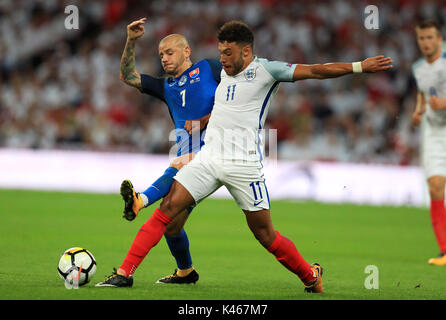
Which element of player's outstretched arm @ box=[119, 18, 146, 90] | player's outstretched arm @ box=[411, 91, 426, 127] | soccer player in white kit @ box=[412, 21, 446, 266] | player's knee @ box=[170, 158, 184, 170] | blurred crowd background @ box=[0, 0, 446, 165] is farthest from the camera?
blurred crowd background @ box=[0, 0, 446, 165]

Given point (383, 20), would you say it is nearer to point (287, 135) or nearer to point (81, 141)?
point (287, 135)

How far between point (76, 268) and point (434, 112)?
5162 mm

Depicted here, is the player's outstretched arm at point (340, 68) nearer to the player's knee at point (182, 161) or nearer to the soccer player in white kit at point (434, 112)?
the player's knee at point (182, 161)

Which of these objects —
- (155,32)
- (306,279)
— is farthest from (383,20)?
(306,279)

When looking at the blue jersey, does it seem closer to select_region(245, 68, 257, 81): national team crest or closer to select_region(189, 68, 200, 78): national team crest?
select_region(189, 68, 200, 78): national team crest

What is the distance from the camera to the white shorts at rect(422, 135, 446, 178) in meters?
9.02

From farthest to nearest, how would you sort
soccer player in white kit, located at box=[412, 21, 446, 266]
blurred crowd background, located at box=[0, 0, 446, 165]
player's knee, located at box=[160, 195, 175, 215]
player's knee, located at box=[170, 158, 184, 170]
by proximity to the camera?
1. blurred crowd background, located at box=[0, 0, 446, 165]
2. soccer player in white kit, located at box=[412, 21, 446, 266]
3. player's knee, located at box=[170, 158, 184, 170]
4. player's knee, located at box=[160, 195, 175, 215]

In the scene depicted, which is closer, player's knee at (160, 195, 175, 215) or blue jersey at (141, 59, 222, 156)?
player's knee at (160, 195, 175, 215)

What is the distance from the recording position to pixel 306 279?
6.22 meters
